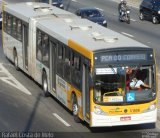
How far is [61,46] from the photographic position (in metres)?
22.3

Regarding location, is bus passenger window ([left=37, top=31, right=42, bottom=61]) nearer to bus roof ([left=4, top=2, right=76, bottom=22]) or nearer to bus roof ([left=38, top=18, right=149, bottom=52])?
bus roof ([left=38, top=18, right=149, bottom=52])

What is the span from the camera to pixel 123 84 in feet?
63.3

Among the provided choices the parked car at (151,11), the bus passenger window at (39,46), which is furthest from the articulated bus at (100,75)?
the parked car at (151,11)

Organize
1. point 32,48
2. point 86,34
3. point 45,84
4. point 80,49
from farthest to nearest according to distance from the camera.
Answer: point 32,48
point 45,84
point 86,34
point 80,49

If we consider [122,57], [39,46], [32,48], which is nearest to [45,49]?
[39,46]

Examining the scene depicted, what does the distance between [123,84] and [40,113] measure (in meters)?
4.08

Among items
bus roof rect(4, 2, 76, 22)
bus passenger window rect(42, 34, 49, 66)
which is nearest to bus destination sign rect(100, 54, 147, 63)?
bus passenger window rect(42, 34, 49, 66)

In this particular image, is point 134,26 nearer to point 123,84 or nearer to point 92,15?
point 92,15

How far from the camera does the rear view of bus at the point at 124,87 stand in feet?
62.9

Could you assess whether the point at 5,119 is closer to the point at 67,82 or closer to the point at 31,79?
the point at 67,82

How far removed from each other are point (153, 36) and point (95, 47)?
72.0 ft

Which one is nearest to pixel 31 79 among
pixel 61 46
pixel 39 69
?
pixel 39 69

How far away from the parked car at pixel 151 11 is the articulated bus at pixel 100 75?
23.5 metres

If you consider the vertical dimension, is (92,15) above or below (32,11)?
below
